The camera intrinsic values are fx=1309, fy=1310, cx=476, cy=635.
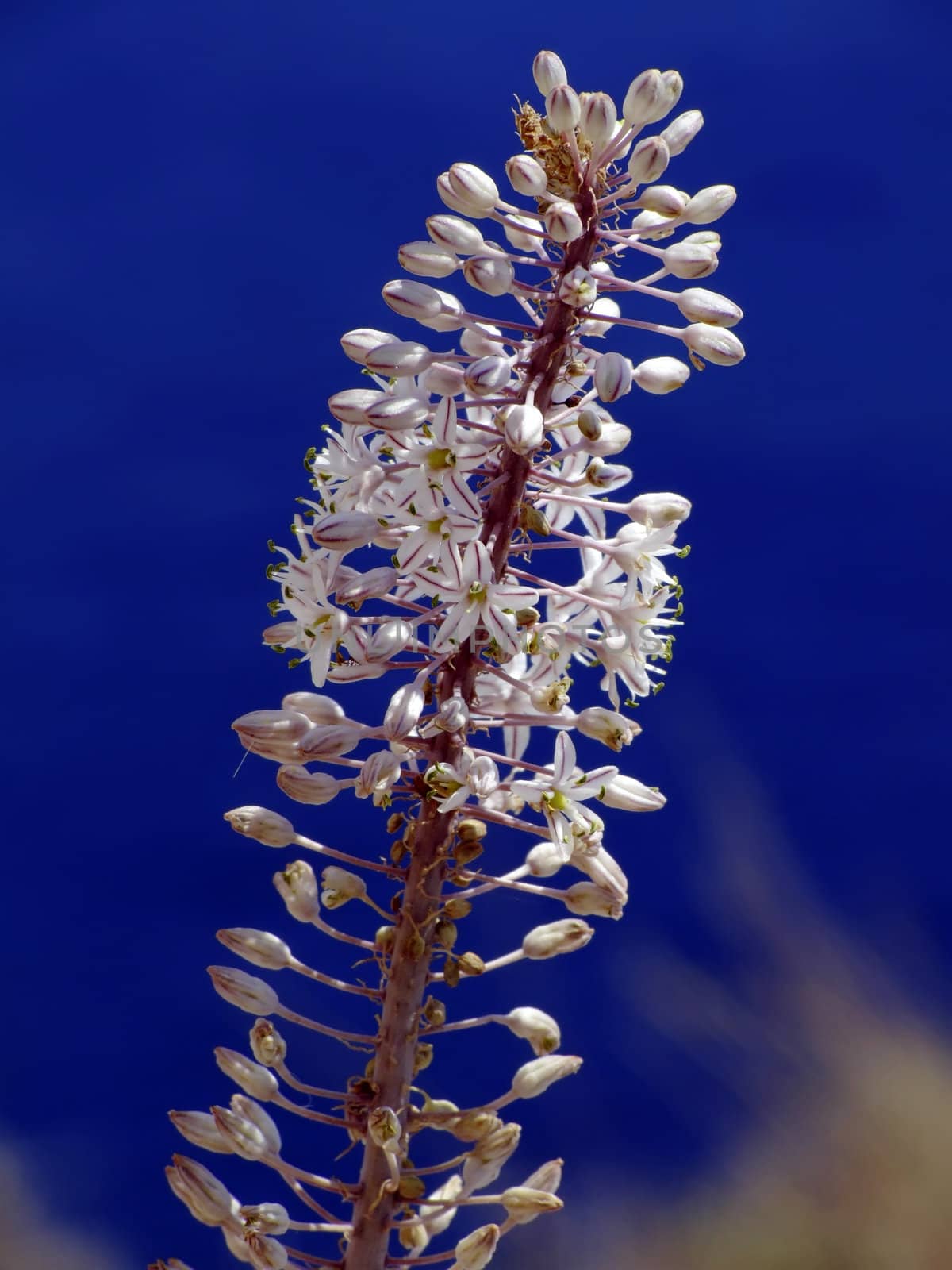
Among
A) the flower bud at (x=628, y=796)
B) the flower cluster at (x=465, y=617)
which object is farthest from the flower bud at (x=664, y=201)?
the flower bud at (x=628, y=796)

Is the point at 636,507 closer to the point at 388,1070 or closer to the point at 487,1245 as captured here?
the point at 388,1070

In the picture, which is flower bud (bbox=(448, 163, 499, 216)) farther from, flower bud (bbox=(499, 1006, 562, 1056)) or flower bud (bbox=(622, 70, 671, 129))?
flower bud (bbox=(499, 1006, 562, 1056))

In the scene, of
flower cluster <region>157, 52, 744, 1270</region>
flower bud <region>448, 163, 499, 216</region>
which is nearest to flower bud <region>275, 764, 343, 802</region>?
flower cluster <region>157, 52, 744, 1270</region>

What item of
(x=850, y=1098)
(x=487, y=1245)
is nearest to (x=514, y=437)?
(x=487, y=1245)

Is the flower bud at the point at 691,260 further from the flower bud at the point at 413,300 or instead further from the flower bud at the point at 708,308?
the flower bud at the point at 413,300

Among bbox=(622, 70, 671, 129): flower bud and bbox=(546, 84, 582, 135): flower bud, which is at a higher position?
bbox=(622, 70, 671, 129): flower bud

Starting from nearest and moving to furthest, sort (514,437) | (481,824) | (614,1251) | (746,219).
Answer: (514,437) < (481,824) < (614,1251) < (746,219)
